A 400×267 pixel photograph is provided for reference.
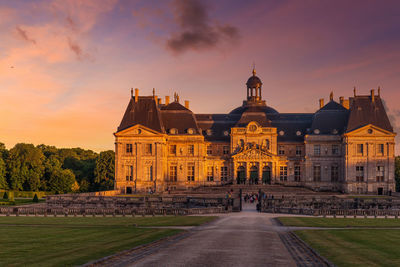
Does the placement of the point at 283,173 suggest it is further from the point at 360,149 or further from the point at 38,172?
the point at 38,172

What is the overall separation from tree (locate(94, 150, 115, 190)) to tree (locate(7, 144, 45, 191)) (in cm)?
1440

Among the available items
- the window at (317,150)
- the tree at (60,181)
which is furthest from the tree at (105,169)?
the window at (317,150)

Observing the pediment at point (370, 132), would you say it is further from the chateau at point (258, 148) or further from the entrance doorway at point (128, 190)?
the entrance doorway at point (128, 190)

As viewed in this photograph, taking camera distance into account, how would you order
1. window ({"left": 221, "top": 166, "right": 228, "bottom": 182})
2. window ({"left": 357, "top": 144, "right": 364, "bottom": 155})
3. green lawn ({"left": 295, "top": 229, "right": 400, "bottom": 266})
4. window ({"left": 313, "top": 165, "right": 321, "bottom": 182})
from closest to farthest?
1. green lawn ({"left": 295, "top": 229, "right": 400, "bottom": 266})
2. window ({"left": 357, "top": 144, "right": 364, "bottom": 155})
3. window ({"left": 313, "top": 165, "right": 321, "bottom": 182})
4. window ({"left": 221, "top": 166, "right": 228, "bottom": 182})

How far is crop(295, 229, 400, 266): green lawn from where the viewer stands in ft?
66.1

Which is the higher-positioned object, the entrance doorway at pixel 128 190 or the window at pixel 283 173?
the window at pixel 283 173

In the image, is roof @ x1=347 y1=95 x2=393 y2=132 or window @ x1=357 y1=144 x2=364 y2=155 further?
roof @ x1=347 y1=95 x2=393 y2=132

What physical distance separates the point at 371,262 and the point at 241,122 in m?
80.9

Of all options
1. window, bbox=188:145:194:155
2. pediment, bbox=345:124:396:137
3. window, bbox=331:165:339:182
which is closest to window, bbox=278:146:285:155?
window, bbox=331:165:339:182

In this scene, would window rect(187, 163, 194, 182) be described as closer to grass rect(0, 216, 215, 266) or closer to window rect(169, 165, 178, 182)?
window rect(169, 165, 178, 182)

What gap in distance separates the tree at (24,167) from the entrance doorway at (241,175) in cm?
A: 4276

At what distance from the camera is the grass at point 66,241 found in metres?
19.9

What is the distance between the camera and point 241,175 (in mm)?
105625

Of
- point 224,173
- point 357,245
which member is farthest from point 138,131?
point 357,245
